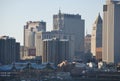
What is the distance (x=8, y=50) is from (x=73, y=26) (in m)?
30.9

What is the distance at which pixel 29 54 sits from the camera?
9112 cm

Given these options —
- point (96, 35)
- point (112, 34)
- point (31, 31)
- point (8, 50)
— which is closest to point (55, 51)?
point (8, 50)

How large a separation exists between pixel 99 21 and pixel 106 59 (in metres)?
17.6

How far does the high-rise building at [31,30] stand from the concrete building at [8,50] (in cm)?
2808

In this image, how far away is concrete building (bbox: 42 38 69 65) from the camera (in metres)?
73.0

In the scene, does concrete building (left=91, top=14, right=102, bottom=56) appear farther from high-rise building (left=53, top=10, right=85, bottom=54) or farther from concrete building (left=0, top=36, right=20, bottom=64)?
concrete building (left=0, top=36, right=20, bottom=64)

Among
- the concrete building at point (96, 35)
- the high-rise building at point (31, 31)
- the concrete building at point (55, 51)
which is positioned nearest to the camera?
the concrete building at point (55, 51)

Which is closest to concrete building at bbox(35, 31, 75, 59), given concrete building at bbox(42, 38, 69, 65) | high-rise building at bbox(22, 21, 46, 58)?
high-rise building at bbox(22, 21, 46, 58)

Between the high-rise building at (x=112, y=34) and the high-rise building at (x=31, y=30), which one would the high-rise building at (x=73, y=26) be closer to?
the high-rise building at (x=31, y=30)

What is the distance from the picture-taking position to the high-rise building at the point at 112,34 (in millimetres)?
76875

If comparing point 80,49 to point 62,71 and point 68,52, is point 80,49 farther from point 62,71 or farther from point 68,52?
point 62,71

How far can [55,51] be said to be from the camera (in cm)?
7288

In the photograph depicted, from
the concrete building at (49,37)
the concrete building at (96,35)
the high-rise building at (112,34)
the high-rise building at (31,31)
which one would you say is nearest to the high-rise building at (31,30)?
the high-rise building at (31,31)

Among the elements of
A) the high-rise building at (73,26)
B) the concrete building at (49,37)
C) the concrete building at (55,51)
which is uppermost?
the high-rise building at (73,26)
